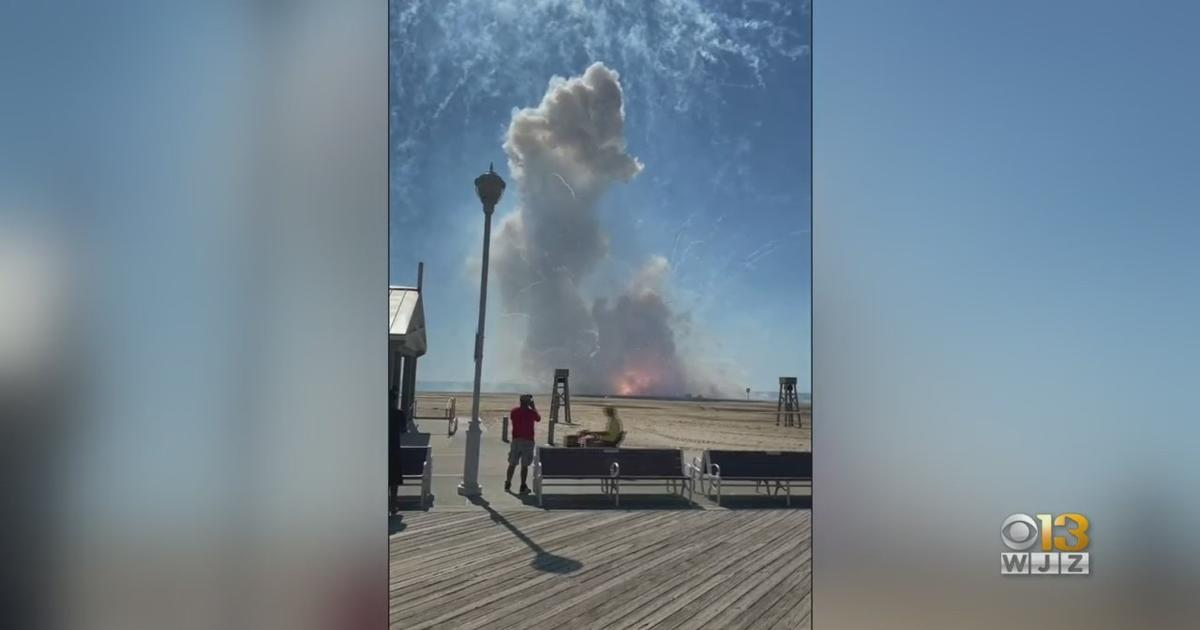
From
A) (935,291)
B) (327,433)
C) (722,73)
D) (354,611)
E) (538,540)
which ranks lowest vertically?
(354,611)

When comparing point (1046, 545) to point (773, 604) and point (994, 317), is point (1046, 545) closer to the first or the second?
point (994, 317)

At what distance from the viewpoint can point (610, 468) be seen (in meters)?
2.71

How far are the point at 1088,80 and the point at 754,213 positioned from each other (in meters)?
1.58

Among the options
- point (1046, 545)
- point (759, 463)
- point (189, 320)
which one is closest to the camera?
point (189, 320)

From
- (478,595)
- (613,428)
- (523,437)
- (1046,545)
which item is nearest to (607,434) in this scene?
(613,428)

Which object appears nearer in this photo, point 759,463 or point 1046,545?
point 759,463

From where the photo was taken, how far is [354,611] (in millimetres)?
2617

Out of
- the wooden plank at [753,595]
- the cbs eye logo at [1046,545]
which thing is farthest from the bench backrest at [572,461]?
the cbs eye logo at [1046,545]

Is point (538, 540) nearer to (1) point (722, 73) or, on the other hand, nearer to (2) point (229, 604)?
(2) point (229, 604)

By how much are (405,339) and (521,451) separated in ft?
2.08

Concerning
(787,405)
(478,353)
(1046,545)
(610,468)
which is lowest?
(1046,545)

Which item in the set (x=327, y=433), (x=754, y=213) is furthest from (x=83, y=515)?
(x=754, y=213)

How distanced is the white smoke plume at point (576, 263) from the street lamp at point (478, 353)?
6 centimetres

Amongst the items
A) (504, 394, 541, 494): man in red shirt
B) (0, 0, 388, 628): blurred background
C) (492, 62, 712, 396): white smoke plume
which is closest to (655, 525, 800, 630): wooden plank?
(492, 62, 712, 396): white smoke plume
